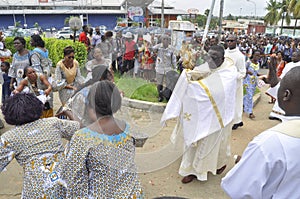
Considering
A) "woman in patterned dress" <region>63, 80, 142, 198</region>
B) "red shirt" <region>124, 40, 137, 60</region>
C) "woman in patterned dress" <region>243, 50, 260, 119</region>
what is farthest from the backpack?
"woman in patterned dress" <region>243, 50, 260, 119</region>

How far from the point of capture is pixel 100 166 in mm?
1679

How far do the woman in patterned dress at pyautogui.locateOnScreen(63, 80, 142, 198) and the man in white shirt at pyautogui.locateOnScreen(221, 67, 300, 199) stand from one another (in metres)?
0.66

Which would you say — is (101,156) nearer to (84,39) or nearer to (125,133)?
(125,133)

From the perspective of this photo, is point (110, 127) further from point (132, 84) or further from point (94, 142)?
point (132, 84)

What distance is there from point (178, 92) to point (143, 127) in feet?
3.75

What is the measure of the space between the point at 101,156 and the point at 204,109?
5.45 feet

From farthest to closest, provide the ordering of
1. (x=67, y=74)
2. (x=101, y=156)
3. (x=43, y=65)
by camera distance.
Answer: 1. (x=43, y=65)
2. (x=67, y=74)
3. (x=101, y=156)

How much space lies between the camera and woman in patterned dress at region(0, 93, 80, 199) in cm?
186

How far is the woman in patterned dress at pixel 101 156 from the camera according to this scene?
Answer: 5.40 ft

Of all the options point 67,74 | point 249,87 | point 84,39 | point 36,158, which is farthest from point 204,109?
point 84,39

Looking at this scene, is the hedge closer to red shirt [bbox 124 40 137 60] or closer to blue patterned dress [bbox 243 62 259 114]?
red shirt [bbox 124 40 137 60]

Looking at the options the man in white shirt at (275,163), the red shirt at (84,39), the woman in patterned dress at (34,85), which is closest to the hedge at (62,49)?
the red shirt at (84,39)

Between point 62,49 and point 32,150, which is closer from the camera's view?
point 32,150

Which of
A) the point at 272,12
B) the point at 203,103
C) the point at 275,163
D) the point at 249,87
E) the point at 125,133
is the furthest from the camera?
the point at 272,12
